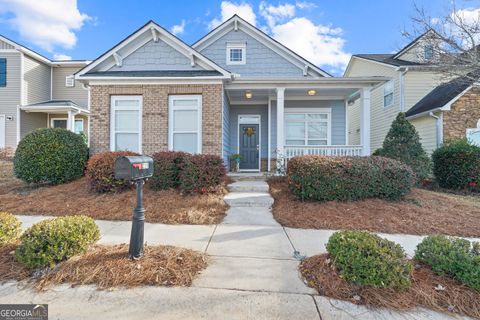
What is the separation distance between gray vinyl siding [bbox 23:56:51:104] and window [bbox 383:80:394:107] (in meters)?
21.0

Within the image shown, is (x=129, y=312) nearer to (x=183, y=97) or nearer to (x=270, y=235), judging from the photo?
(x=270, y=235)

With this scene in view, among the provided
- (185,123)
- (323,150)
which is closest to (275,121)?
(323,150)

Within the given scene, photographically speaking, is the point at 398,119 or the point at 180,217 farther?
the point at 398,119

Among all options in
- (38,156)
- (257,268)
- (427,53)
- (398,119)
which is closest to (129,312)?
(257,268)

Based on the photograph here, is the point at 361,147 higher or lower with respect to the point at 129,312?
higher

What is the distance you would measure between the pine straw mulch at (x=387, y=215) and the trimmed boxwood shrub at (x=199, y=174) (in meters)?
1.76

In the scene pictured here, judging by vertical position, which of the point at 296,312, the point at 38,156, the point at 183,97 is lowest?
the point at 296,312

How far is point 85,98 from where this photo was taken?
55.2 ft

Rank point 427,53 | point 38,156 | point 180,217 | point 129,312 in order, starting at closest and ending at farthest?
point 129,312
point 180,217
point 427,53
point 38,156

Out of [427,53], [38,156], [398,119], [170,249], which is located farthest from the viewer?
[398,119]

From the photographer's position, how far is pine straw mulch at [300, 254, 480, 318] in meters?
2.34

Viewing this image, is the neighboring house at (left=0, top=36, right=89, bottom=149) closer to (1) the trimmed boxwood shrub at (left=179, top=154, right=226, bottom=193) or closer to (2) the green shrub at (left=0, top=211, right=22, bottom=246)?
(1) the trimmed boxwood shrub at (left=179, top=154, right=226, bottom=193)

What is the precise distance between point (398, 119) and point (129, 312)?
8.66m

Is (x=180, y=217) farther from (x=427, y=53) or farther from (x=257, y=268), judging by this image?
(x=427, y=53)
